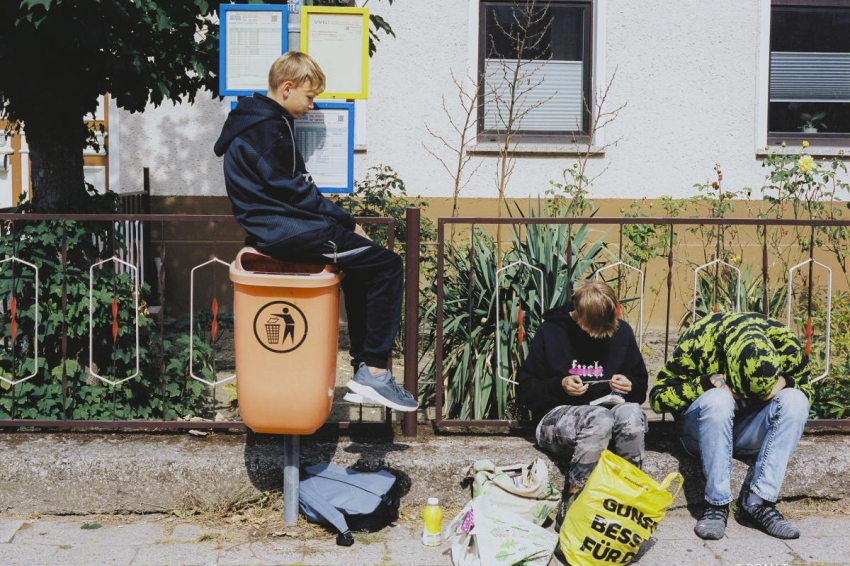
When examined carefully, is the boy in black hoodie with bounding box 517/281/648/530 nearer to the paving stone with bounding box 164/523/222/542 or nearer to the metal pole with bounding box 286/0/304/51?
the paving stone with bounding box 164/523/222/542

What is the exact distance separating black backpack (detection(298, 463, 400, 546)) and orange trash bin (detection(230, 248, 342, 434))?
0.40 metres

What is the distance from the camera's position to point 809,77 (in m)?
9.23

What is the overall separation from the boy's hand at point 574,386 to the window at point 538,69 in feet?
14.9

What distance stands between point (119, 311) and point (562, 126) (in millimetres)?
4909

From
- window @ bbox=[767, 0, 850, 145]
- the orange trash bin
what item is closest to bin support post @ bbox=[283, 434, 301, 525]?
the orange trash bin

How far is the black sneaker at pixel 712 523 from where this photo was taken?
4.55 m

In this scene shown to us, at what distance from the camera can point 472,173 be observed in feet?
28.8

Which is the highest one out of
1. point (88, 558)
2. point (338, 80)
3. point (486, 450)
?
point (338, 80)

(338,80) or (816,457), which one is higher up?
(338,80)

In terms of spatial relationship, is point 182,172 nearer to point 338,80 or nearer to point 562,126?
point 562,126

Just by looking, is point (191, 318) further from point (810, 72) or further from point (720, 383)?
point (810, 72)

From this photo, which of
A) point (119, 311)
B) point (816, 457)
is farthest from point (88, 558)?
point (816, 457)

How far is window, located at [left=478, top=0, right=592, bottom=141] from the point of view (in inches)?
351

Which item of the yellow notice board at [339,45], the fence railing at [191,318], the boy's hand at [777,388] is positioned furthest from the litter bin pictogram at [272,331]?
the boy's hand at [777,388]
